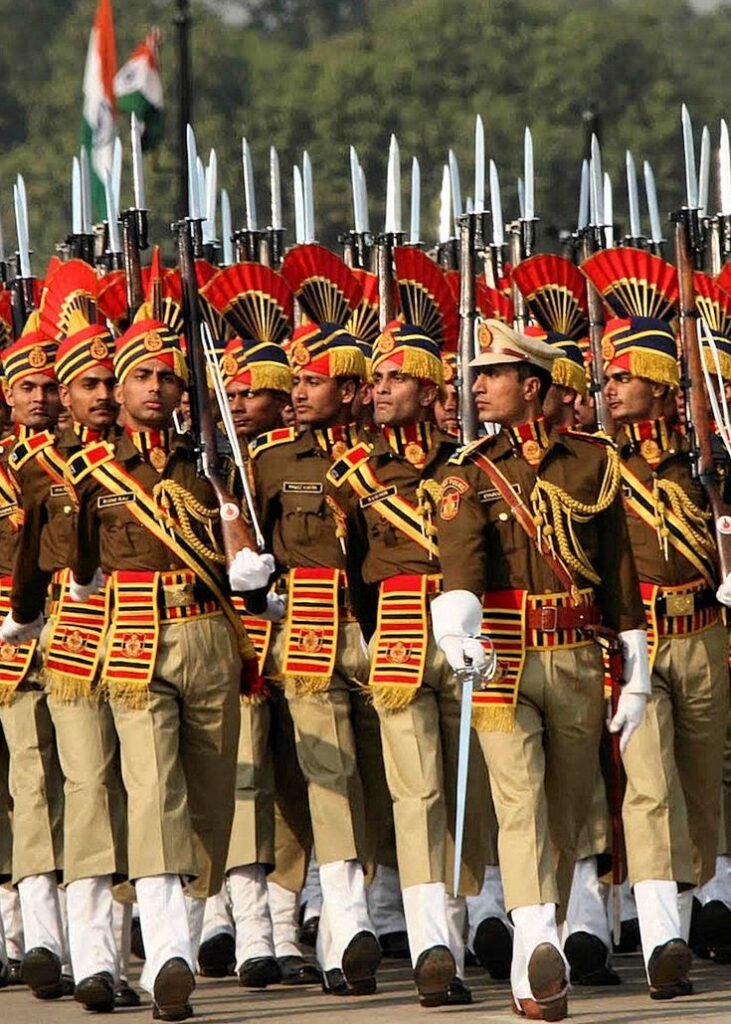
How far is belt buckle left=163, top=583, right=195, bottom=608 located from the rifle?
0.54ft

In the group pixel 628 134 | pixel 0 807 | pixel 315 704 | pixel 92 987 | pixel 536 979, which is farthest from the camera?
pixel 628 134

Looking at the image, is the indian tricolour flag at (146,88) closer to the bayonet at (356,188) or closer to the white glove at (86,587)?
the bayonet at (356,188)

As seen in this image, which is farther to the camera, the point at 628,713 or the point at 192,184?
the point at 192,184

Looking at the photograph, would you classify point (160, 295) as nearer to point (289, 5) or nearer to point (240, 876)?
point (240, 876)

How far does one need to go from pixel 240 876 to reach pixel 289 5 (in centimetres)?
5910

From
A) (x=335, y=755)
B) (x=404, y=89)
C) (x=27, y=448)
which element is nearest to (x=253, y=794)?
(x=335, y=755)

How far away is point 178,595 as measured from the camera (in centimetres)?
1130

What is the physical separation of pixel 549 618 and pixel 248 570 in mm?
999

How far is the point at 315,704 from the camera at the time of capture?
39.7 ft

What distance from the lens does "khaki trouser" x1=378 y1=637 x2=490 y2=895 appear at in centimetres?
1153

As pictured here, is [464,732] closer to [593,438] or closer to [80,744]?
Result: [593,438]

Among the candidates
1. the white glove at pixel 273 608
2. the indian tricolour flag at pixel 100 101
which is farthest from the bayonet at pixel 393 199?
the indian tricolour flag at pixel 100 101

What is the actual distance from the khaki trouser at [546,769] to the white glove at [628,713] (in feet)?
0.23

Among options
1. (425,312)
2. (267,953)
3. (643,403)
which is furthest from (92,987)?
(425,312)
